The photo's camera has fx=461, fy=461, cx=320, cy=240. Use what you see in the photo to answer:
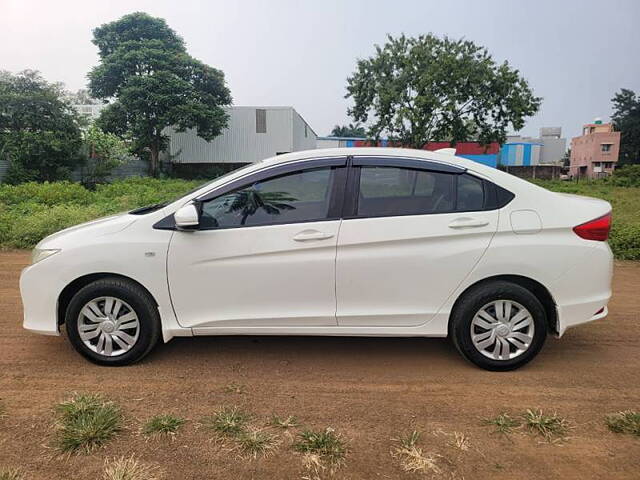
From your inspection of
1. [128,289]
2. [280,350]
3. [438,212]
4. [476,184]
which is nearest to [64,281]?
[128,289]

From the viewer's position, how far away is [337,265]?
3.40 meters

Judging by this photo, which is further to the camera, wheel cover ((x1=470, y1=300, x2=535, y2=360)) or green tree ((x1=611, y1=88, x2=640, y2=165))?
green tree ((x1=611, y1=88, x2=640, y2=165))

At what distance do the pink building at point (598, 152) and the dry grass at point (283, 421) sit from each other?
60230 millimetres

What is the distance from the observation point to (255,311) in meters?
3.48

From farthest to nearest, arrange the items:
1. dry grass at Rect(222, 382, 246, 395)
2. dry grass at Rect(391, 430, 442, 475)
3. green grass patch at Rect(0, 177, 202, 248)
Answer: green grass patch at Rect(0, 177, 202, 248) → dry grass at Rect(222, 382, 246, 395) → dry grass at Rect(391, 430, 442, 475)

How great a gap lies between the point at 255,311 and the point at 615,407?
8.37 feet

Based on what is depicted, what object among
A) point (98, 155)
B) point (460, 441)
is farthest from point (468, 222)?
point (98, 155)

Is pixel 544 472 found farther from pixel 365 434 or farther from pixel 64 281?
pixel 64 281

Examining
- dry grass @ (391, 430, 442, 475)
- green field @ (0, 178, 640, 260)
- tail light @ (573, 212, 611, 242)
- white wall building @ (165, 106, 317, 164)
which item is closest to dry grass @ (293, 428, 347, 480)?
dry grass @ (391, 430, 442, 475)

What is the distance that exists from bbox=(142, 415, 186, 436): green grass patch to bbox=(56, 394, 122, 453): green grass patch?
163 millimetres

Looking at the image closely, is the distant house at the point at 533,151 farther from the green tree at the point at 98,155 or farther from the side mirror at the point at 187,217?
the side mirror at the point at 187,217

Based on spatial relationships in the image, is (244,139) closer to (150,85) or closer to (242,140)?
(242,140)

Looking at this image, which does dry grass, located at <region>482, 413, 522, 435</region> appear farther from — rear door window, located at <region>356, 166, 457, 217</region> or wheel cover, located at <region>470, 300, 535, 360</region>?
rear door window, located at <region>356, 166, 457, 217</region>

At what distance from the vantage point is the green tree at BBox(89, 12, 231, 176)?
28.7 metres
